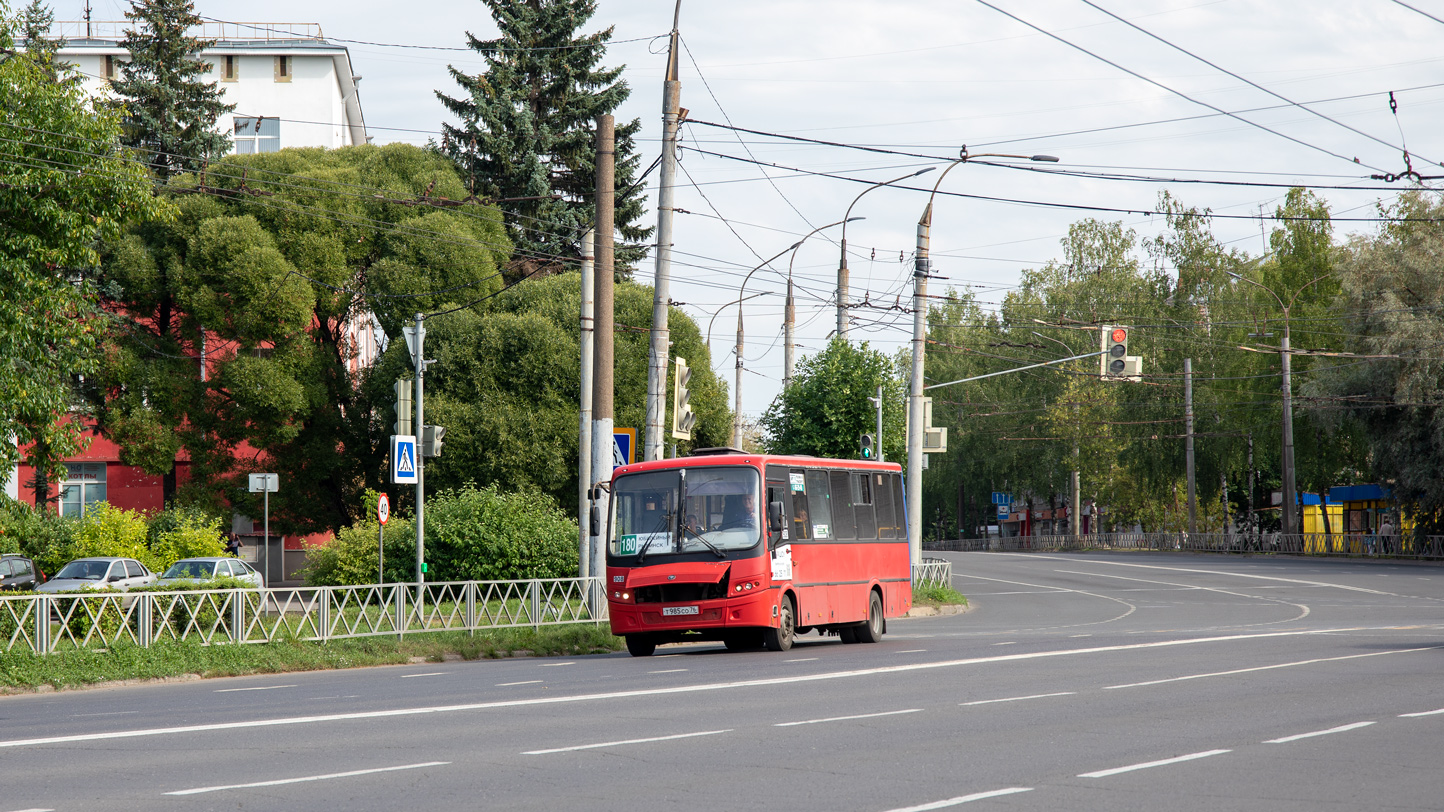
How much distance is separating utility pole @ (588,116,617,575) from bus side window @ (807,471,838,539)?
3.60 metres

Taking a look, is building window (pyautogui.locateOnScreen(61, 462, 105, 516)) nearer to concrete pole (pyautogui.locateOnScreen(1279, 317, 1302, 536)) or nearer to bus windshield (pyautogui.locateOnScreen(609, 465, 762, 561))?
bus windshield (pyautogui.locateOnScreen(609, 465, 762, 561))

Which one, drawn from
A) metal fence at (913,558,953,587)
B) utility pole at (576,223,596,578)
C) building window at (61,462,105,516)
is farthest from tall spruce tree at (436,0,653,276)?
utility pole at (576,223,596,578)

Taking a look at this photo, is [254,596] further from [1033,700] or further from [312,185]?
[312,185]

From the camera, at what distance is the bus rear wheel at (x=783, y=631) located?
65.9 feet

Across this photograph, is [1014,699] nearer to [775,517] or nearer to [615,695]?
[615,695]

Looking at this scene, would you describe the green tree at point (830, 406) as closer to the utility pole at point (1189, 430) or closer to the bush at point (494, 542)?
the bush at point (494, 542)

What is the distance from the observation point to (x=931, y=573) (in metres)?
36.5

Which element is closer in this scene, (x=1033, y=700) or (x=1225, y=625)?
(x=1033, y=700)

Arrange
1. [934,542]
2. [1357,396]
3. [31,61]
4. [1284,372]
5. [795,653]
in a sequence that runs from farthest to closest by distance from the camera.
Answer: [934,542]
[1284,372]
[1357,396]
[31,61]
[795,653]

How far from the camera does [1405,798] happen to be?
7664mm

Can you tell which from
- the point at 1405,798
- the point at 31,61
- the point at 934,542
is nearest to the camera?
the point at 1405,798

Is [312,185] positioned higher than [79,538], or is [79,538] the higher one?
[312,185]

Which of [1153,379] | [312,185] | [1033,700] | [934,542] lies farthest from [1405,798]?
[934,542]

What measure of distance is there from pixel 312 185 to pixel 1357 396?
129ft
